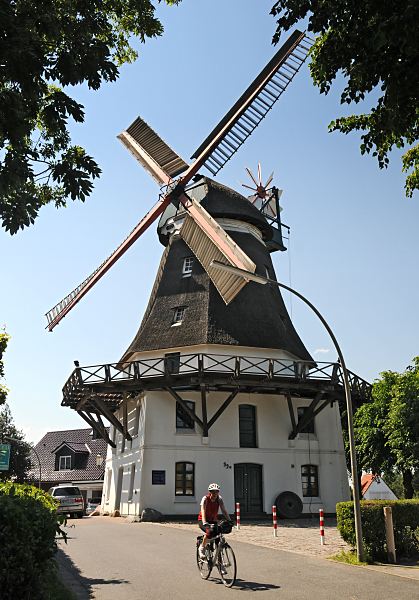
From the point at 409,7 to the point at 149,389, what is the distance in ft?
68.5

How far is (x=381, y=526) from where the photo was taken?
467 inches

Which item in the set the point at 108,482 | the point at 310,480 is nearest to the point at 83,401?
the point at 108,482

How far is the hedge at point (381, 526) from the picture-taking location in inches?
466

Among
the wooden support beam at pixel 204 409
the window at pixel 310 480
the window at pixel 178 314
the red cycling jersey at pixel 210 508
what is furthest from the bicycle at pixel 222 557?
the window at pixel 178 314

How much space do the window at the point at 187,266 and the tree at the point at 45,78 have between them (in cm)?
2179

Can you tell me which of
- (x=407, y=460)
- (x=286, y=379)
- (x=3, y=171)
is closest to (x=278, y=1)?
(x=3, y=171)

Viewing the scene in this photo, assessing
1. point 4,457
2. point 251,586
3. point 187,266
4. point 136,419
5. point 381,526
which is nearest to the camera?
point 251,586

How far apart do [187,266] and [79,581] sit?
21.6 metres

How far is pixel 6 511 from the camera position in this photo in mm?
5789

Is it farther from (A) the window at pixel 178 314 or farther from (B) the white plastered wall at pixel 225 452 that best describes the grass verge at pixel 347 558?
(A) the window at pixel 178 314

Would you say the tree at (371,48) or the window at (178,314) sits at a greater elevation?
the window at (178,314)

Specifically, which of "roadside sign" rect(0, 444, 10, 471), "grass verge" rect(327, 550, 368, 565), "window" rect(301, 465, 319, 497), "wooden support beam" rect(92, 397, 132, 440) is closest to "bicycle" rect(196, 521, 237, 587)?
"grass verge" rect(327, 550, 368, 565)

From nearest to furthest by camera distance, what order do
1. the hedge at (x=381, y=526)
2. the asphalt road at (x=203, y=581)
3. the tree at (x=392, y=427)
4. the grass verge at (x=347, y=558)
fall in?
the asphalt road at (x=203, y=581)
the grass verge at (x=347, y=558)
the hedge at (x=381, y=526)
the tree at (x=392, y=427)

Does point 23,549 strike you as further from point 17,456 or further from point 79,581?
point 17,456
